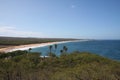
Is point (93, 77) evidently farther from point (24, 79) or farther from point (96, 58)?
point (96, 58)

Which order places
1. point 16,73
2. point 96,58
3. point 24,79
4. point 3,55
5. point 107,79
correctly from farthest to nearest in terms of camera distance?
point 3,55
point 96,58
point 16,73
point 24,79
point 107,79

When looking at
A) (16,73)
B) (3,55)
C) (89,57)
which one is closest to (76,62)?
(89,57)

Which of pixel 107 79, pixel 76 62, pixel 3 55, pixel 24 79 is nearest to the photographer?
pixel 107 79

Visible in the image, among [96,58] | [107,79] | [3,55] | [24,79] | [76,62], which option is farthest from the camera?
[3,55]

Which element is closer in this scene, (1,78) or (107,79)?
(107,79)

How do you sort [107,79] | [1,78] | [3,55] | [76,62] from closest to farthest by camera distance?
[107,79] → [1,78] → [76,62] → [3,55]

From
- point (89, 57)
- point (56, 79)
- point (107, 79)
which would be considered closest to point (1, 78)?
point (56, 79)

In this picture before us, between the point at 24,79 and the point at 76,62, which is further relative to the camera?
the point at 76,62

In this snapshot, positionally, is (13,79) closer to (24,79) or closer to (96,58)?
(24,79)
